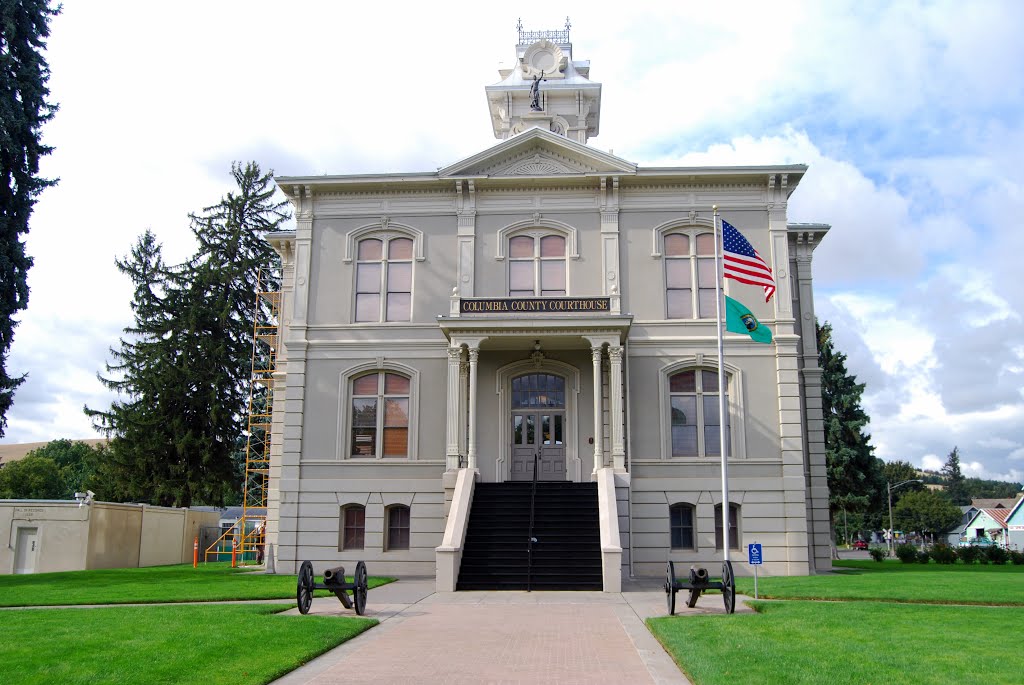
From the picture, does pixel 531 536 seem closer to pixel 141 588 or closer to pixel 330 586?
pixel 330 586

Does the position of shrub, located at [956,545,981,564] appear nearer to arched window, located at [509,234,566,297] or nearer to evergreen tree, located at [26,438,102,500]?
arched window, located at [509,234,566,297]

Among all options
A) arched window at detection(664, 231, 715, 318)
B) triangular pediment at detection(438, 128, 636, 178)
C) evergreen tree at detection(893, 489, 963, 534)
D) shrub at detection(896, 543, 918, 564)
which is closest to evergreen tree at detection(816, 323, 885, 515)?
shrub at detection(896, 543, 918, 564)

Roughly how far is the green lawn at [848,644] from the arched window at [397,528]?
12.0 m

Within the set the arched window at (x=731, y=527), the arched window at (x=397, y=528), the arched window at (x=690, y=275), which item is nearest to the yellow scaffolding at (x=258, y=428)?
the arched window at (x=397, y=528)

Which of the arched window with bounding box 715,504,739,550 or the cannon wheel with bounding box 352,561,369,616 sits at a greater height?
the arched window with bounding box 715,504,739,550

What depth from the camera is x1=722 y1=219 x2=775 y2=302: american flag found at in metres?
20.2

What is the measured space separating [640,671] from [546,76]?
90.2ft

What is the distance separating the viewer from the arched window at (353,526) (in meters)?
24.7

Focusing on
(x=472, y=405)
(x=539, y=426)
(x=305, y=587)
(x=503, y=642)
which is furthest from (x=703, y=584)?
(x=539, y=426)

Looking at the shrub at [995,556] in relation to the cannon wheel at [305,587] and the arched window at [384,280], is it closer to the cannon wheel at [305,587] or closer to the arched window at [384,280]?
the arched window at [384,280]

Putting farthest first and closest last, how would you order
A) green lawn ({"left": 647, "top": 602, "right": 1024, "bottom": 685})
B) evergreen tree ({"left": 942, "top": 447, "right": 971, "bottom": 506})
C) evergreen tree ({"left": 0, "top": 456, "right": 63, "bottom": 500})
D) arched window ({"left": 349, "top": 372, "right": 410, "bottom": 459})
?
evergreen tree ({"left": 942, "top": 447, "right": 971, "bottom": 506}) → evergreen tree ({"left": 0, "top": 456, "right": 63, "bottom": 500}) → arched window ({"left": 349, "top": 372, "right": 410, "bottom": 459}) → green lawn ({"left": 647, "top": 602, "right": 1024, "bottom": 685})

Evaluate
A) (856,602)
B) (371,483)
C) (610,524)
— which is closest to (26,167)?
(371,483)

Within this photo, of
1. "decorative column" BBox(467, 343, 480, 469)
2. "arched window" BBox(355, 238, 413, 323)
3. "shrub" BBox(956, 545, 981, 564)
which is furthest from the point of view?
"shrub" BBox(956, 545, 981, 564)

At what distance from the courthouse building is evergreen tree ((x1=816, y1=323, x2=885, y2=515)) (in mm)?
18165
